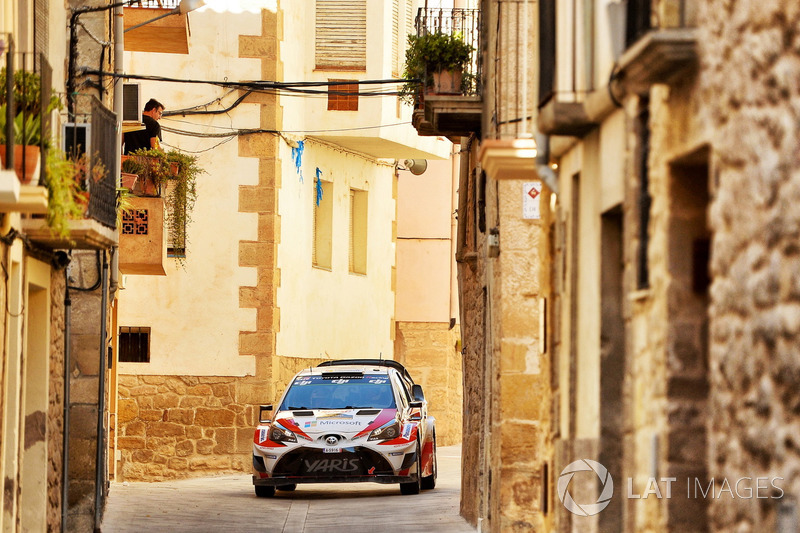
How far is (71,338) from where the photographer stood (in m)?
16.5

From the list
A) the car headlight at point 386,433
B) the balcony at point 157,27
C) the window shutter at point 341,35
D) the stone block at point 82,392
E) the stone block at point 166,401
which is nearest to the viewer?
the stone block at point 82,392

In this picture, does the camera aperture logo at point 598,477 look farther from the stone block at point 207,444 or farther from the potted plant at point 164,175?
the stone block at point 207,444

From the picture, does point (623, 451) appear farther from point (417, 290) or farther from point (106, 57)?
point (417, 290)

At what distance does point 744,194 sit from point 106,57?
493 inches

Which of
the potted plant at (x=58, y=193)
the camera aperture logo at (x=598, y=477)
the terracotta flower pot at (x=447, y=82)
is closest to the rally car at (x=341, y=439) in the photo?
the terracotta flower pot at (x=447, y=82)

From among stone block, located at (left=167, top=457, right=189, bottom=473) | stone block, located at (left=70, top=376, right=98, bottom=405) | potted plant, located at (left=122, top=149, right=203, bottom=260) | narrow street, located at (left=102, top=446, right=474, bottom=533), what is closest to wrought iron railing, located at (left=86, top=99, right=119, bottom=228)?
stone block, located at (left=70, top=376, right=98, bottom=405)

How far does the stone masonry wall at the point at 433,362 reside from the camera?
3453 centimetres

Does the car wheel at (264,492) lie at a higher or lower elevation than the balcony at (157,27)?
lower

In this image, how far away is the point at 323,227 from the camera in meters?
29.5

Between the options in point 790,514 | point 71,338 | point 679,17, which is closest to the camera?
point 790,514

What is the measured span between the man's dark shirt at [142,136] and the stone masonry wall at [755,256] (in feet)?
50.4

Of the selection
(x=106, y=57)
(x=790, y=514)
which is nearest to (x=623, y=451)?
(x=790, y=514)

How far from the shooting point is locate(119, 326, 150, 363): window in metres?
26.3

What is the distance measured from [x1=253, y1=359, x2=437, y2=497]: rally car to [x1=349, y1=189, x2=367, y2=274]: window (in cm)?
1019
